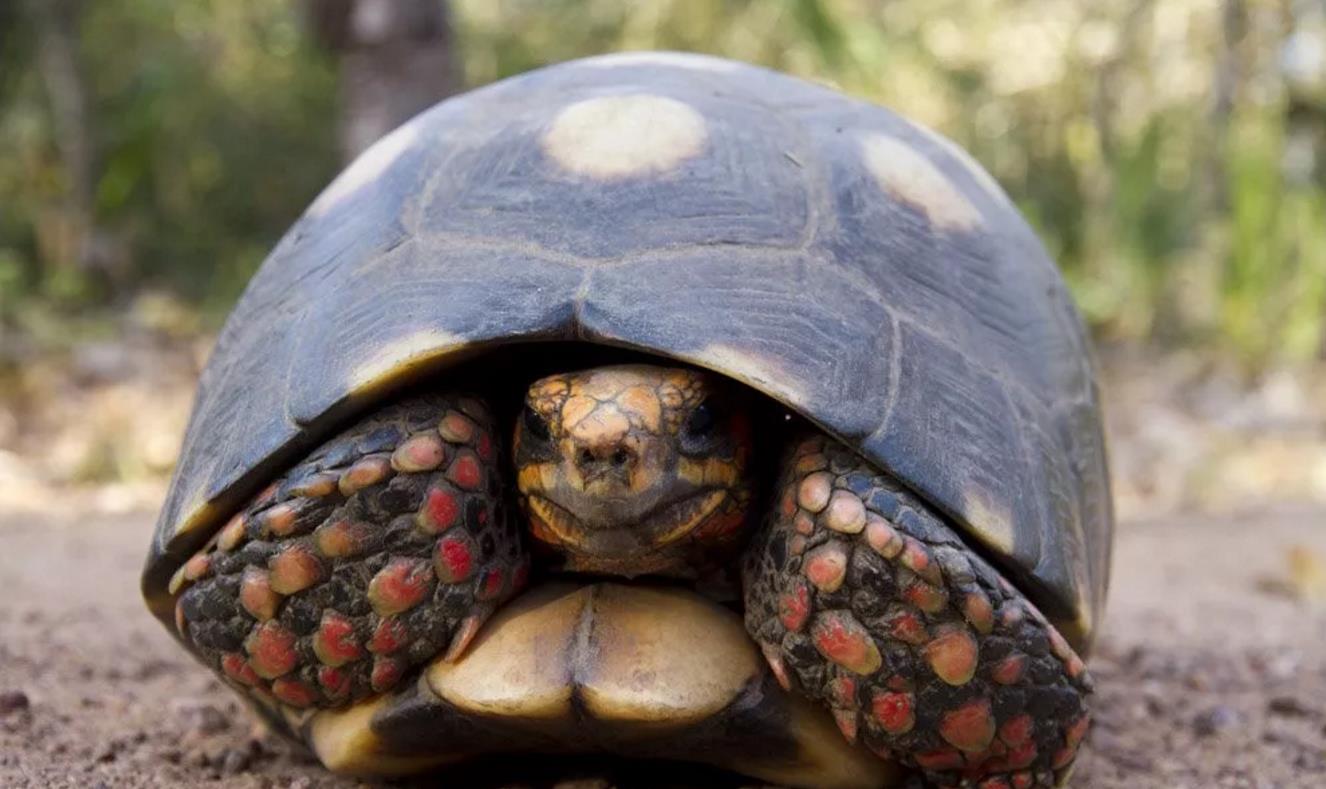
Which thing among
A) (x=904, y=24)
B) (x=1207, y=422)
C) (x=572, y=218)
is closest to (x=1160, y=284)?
(x=1207, y=422)

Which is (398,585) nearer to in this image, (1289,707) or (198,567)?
(198,567)

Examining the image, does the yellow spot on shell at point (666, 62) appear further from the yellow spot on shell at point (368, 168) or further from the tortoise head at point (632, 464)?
the tortoise head at point (632, 464)

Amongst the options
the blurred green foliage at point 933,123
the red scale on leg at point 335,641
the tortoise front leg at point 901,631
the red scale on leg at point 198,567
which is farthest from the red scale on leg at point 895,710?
the blurred green foliage at point 933,123

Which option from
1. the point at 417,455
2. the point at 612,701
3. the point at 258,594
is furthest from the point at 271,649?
the point at 612,701

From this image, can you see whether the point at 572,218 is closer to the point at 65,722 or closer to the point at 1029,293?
the point at 1029,293

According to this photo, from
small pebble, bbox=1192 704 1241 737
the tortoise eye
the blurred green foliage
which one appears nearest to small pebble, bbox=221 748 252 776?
the tortoise eye

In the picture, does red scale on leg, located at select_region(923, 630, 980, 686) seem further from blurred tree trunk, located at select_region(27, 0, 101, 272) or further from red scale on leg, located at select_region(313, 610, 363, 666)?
blurred tree trunk, located at select_region(27, 0, 101, 272)
